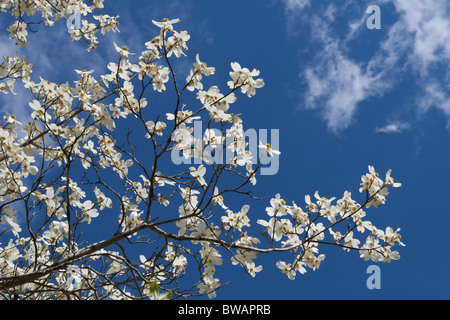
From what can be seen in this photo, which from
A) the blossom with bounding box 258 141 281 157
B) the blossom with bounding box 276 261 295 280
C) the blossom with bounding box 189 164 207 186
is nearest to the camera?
the blossom with bounding box 258 141 281 157

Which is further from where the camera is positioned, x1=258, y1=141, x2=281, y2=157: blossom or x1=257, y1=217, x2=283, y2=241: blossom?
x1=257, y1=217, x2=283, y2=241: blossom

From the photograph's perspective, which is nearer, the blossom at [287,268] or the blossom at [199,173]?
the blossom at [199,173]

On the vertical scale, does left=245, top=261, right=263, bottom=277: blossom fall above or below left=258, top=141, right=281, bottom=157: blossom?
below

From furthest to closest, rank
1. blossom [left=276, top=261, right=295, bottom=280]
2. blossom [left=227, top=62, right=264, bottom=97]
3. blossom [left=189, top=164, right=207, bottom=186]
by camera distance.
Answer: blossom [left=276, top=261, right=295, bottom=280]
blossom [left=189, top=164, right=207, bottom=186]
blossom [left=227, top=62, right=264, bottom=97]

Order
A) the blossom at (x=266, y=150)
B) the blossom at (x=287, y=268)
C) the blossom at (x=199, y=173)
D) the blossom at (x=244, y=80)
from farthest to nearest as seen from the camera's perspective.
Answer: the blossom at (x=287, y=268) < the blossom at (x=199, y=173) < the blossom at (x=266, y=150) < the blossom at (x=244, y=80)

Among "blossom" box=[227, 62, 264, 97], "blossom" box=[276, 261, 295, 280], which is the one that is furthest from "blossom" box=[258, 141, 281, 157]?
"blossom" box=[276, 261, 295, 280]

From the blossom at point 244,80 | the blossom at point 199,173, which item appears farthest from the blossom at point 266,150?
the blossom at point 199,173

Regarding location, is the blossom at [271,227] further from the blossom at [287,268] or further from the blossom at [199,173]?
the blossom at [199,173]

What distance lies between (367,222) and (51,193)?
116 inches

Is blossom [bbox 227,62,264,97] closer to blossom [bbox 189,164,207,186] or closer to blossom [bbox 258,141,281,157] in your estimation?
blossom [bbox 258,141,281,157]

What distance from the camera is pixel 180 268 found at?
376 cm

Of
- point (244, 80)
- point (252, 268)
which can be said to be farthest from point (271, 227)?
point (244, 80)

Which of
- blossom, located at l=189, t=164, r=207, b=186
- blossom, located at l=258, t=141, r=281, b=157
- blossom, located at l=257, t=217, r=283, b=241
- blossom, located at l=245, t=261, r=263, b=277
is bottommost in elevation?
blossom, located at l=245, t=261, r=263, b=277
